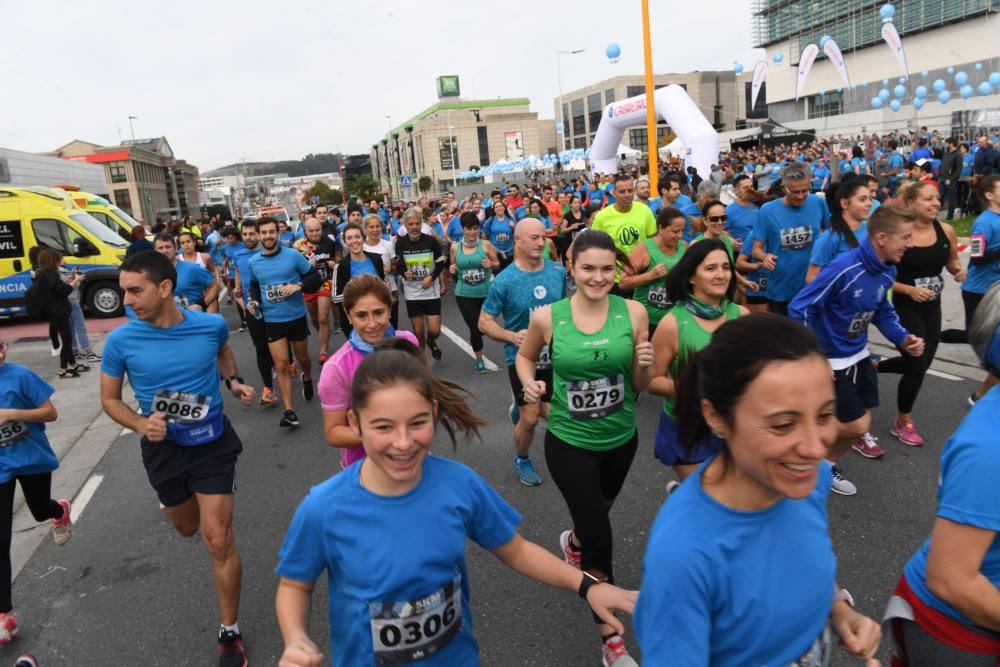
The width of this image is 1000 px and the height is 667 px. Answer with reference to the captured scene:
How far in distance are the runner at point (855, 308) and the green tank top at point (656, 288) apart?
1.48 m

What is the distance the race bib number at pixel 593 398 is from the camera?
3293mm

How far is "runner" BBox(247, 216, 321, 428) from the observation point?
6.85 meters

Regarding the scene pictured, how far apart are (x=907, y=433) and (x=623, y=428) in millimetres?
2985

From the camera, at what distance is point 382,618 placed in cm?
188

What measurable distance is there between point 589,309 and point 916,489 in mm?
2660

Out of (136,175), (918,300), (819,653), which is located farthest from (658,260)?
(136,175)

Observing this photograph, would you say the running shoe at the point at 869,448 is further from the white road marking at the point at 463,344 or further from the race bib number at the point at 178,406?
the race bib number at the point at 178,406

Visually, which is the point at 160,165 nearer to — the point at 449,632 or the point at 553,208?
the point at 553,208

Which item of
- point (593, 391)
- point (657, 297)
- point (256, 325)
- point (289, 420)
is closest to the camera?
point (593, 391)

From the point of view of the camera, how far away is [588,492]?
3191mm

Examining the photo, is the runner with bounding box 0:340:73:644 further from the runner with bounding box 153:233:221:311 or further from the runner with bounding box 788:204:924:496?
the runner with bounding box 788:204:924:496

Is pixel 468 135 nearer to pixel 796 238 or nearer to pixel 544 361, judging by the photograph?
pixel 796 238

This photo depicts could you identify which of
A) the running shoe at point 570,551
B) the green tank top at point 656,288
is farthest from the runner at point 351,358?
the green tank top at point 656,288

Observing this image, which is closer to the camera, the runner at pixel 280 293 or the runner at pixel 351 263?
the runner at pixel 280 293
